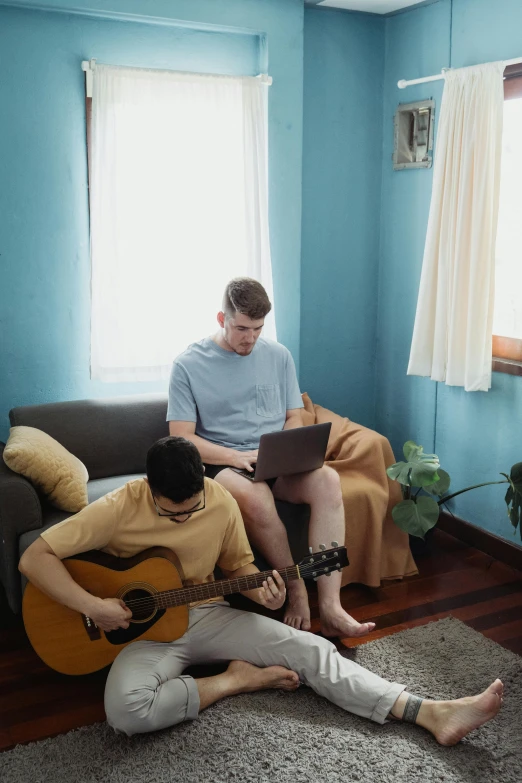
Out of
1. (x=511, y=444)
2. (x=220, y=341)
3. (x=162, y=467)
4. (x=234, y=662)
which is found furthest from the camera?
(x=511, y=444)

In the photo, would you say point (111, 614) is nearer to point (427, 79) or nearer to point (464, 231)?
point (464, 231)

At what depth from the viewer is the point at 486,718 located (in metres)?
2.21

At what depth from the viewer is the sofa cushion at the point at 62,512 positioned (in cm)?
273

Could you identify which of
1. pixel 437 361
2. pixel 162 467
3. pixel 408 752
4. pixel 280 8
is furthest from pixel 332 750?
pixel 280 8

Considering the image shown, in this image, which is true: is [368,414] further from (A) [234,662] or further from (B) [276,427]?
(A) [234,662]

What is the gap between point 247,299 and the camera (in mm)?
2951

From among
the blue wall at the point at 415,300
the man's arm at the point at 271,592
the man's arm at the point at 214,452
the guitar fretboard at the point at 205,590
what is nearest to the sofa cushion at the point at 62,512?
the man's arm at the point at 214,452

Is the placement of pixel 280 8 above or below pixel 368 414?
above

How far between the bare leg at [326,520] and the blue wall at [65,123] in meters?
1.07

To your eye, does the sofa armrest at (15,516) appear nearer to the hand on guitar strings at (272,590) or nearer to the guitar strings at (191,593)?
the guitar strings at (191,593)

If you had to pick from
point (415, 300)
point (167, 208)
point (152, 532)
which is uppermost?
point (167, 208)

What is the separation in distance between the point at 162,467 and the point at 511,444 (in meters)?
1.88

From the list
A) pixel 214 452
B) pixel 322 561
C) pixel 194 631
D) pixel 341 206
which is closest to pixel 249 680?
pixel 194 631

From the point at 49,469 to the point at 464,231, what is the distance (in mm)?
1981
